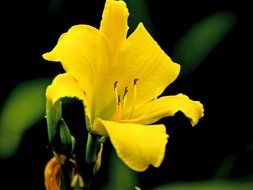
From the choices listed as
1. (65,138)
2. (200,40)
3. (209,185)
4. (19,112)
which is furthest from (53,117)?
(200,40)

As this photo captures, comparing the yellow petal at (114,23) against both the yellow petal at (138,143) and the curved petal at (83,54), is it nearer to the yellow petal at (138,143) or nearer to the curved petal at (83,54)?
the curved petal at (83,54)

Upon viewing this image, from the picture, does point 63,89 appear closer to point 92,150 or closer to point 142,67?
point 92,150

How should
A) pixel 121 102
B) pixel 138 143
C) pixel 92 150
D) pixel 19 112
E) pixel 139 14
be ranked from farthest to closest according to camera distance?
pixel 139 14 < pixel 19 112 < pixel 121 102 < pixel 92 150 < pixel 138 143

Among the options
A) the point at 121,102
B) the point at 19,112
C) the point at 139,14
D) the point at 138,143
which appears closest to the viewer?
the point at 138,143

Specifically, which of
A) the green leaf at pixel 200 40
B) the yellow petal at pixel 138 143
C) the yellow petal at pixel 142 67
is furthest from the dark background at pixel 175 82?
the yellow petal at pixel 138 143

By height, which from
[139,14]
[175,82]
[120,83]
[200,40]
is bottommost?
[175,82]

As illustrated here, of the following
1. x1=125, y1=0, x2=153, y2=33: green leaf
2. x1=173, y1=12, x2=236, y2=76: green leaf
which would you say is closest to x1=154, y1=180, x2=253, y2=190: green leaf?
x1=173, y1=12, x2=236, y2=76: green leaf

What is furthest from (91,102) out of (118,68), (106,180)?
(106,180)

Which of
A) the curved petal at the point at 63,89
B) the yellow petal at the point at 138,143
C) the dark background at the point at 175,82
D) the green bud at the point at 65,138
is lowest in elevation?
the dark background at the point at 175,82
